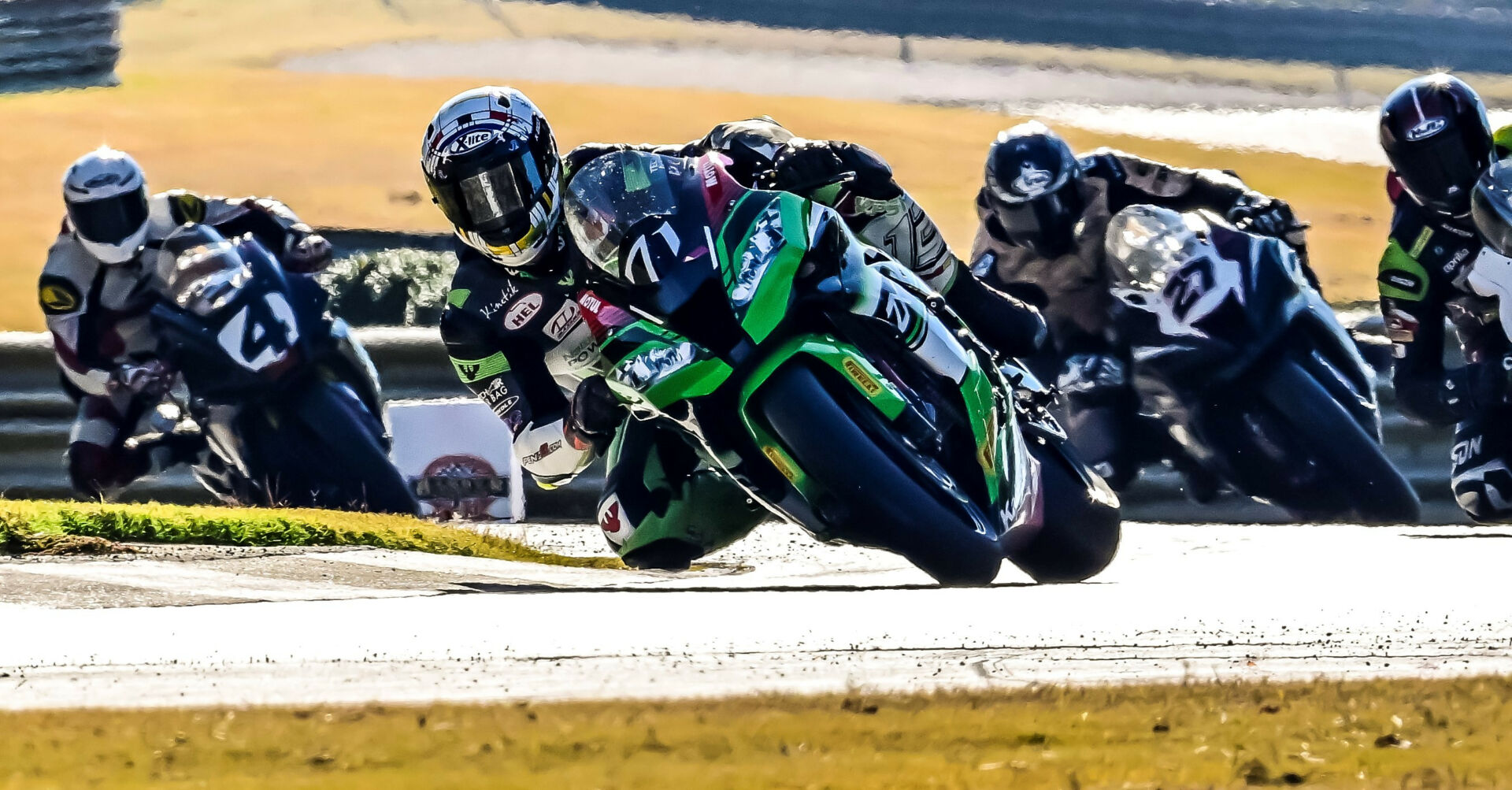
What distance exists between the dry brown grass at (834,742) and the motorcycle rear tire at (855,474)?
1514 millimetres

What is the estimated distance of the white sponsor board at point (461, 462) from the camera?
9969mm

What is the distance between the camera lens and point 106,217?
384 inches

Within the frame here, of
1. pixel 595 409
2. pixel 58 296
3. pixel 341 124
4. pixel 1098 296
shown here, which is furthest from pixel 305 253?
pixel 341 124

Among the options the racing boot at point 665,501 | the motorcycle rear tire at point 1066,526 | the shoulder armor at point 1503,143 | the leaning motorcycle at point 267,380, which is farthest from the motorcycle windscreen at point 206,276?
the shoulder armor at point 1503,143

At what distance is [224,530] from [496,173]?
2198 millimetres

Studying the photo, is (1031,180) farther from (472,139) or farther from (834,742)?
(834,742)

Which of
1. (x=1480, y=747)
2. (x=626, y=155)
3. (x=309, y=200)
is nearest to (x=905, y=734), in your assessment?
(x=1480, y=747)

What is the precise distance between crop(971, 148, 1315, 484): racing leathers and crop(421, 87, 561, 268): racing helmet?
370 centimetres

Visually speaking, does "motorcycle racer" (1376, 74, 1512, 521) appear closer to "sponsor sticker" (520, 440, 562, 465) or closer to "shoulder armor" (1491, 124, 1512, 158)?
"shoulder armor" (1491, 124, 1512, 158)

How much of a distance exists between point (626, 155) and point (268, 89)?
52.9 feet

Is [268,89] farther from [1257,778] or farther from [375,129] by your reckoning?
[1257,778]

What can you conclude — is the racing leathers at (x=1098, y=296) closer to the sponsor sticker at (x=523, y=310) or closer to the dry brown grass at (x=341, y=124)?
the sponsor sticker at (x=523, y=310)

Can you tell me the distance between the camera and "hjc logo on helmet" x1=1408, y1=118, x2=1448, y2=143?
893 centimetres

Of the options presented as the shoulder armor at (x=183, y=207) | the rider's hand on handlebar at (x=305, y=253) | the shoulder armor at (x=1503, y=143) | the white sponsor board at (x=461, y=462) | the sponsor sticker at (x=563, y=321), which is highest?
the sponsor sticker at (x=563, y=321)
